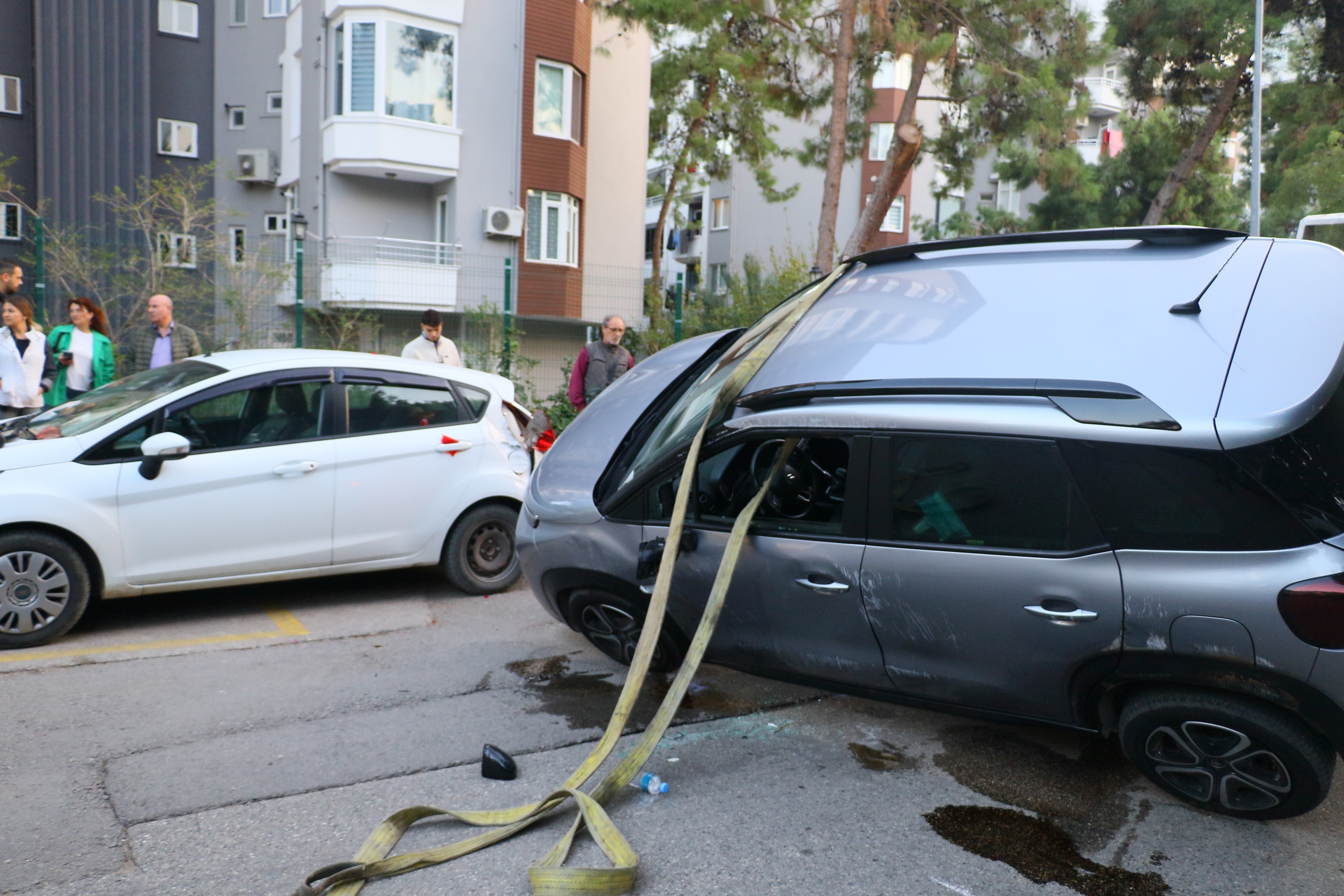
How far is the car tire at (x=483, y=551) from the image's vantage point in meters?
6.75

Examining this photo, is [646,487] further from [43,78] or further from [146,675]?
[43,78]

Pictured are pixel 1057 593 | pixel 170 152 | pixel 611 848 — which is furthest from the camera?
pixel 170 152

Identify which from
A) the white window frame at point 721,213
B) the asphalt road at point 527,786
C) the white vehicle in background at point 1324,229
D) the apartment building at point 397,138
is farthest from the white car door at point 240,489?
the white window frame at point 721,213

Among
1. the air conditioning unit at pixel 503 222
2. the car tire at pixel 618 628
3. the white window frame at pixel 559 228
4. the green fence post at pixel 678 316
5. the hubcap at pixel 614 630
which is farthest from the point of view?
the white window frame at pixel 559 228

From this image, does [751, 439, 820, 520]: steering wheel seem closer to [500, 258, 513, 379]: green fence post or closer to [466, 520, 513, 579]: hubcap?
[466, 520, 513, 579]: hubcap

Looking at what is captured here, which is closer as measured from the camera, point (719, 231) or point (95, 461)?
point (95, 461)

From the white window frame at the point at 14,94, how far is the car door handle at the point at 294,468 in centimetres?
2424

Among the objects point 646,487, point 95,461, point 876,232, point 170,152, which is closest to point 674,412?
point 646,487

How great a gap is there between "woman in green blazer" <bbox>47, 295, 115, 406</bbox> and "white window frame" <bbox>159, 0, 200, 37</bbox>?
78.8 feet

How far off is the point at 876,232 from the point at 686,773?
1210cm

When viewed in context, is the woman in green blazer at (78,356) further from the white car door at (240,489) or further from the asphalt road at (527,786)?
the asphalt road at (527,786)

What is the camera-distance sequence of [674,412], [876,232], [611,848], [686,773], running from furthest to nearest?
1. [876,232]
2. [674,412]
3. [686,773]
4. [611,848]

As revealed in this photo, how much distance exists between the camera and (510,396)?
7.11m

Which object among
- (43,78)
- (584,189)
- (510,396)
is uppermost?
(43,78)
